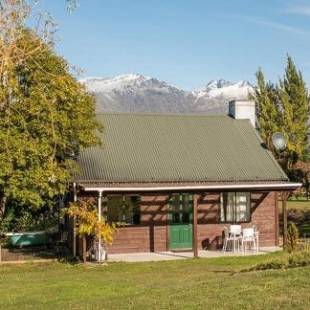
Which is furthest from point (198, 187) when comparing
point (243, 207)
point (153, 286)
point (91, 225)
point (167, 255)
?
point (153, 286)

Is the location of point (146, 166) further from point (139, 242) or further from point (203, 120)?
point (203, 120)

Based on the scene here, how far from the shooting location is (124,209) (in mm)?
21109

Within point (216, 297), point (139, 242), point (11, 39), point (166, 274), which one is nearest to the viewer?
point (216, 297)

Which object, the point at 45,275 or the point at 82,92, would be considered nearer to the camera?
the point at 45,275

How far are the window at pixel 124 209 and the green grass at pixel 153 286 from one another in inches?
115

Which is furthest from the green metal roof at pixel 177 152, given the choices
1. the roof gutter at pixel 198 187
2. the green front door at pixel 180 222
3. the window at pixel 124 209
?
the green front door at pixel 180 222

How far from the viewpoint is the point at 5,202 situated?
20.7 meters

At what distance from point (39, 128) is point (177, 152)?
638cm

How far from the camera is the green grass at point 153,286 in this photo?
980 centimetres

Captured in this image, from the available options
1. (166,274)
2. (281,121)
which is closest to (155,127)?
(166,274)

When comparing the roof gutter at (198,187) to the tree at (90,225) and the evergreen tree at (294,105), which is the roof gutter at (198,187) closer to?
the tree at (90,225)

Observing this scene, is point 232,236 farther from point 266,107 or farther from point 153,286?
point 266,107

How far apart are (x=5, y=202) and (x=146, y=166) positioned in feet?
17.5

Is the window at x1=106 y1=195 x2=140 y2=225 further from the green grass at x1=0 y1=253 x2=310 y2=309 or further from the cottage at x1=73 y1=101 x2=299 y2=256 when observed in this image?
the green grass at x1=0 y1=253 x2=310 y2=309
